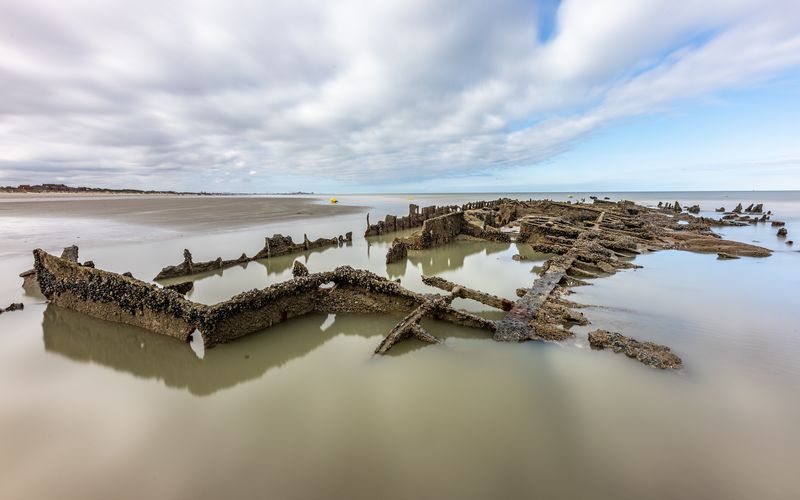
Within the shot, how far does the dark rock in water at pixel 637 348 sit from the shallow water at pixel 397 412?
0.25 m

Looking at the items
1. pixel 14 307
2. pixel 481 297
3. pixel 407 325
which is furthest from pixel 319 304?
pixel 14 307

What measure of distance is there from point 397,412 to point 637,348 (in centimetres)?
513

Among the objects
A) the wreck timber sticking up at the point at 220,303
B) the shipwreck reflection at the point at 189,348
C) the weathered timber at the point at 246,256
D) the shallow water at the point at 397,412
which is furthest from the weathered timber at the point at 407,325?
the weathered timber at the point at 246,256

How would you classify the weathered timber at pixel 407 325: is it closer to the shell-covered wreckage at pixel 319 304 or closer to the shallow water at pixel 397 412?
the shell-covered wreckage at pixel 319 304

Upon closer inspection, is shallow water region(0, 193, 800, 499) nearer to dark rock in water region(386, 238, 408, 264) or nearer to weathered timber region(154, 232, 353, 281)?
weathered timber region(154, 232, 353, 281)

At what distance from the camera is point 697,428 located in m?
4.54

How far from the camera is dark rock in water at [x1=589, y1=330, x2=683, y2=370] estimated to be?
19.9 ft

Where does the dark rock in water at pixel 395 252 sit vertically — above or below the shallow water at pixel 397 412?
above

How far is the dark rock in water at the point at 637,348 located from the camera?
239 inches

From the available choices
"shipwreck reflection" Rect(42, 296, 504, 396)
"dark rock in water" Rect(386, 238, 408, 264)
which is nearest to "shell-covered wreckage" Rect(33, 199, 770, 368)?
"shipwreck reflection" Rect(42, 296, 504, 396)

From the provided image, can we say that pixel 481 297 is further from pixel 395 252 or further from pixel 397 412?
pixel 395 252

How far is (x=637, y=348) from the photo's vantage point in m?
6.45

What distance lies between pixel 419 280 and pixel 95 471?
962 cm

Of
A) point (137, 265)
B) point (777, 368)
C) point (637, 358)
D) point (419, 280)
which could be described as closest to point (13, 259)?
A: point (137, 265)
